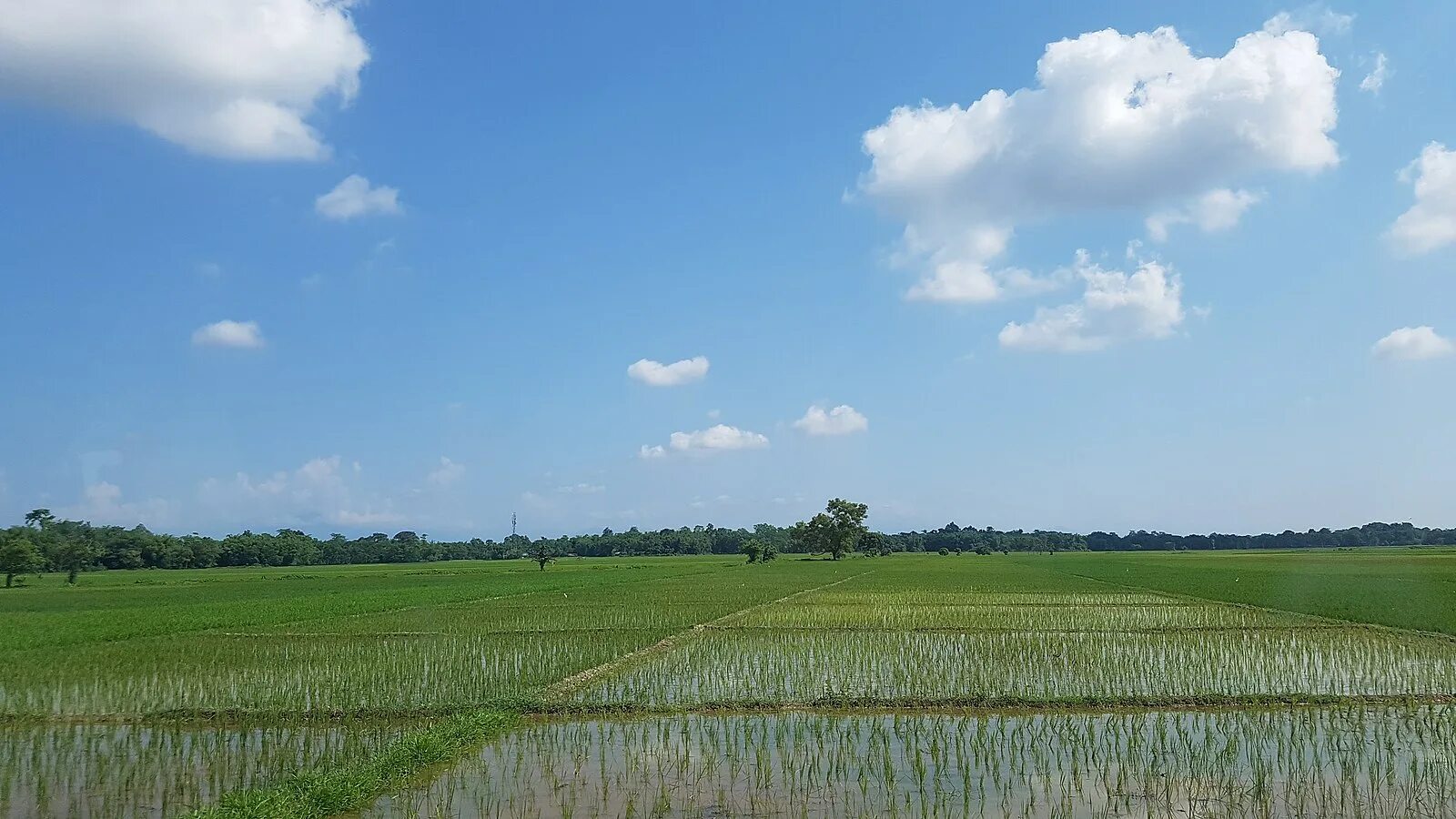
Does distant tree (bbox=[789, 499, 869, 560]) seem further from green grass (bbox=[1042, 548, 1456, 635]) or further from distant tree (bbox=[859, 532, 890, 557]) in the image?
green grass (bbox=[1042, 548, 1456, 635])

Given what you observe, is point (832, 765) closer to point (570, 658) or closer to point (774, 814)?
point (774, 814)

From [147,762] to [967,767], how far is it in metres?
8.52

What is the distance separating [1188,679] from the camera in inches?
550

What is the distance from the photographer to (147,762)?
9625 millimetres

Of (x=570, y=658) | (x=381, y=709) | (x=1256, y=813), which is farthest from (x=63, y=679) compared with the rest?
(x=1256, y=813)

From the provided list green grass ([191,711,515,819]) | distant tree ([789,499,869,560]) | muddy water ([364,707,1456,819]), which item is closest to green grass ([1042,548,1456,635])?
muddy water ([364,707,1456,819])

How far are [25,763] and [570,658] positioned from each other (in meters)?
8.27

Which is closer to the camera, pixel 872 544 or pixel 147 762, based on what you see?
pixel 147 762

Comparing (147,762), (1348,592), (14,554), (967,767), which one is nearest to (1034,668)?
(967,767)

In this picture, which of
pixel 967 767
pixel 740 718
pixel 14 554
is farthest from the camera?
pixel 14 554

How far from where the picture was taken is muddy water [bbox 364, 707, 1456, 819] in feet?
26.0

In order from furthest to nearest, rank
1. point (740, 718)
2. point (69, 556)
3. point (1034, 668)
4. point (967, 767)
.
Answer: point (69, 556)
point (1034, 668)
point (740, 718)
point (967, 767)

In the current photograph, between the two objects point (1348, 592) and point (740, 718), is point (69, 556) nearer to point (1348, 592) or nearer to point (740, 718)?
point (740, 718)

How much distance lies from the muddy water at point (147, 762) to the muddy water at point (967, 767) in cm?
181
